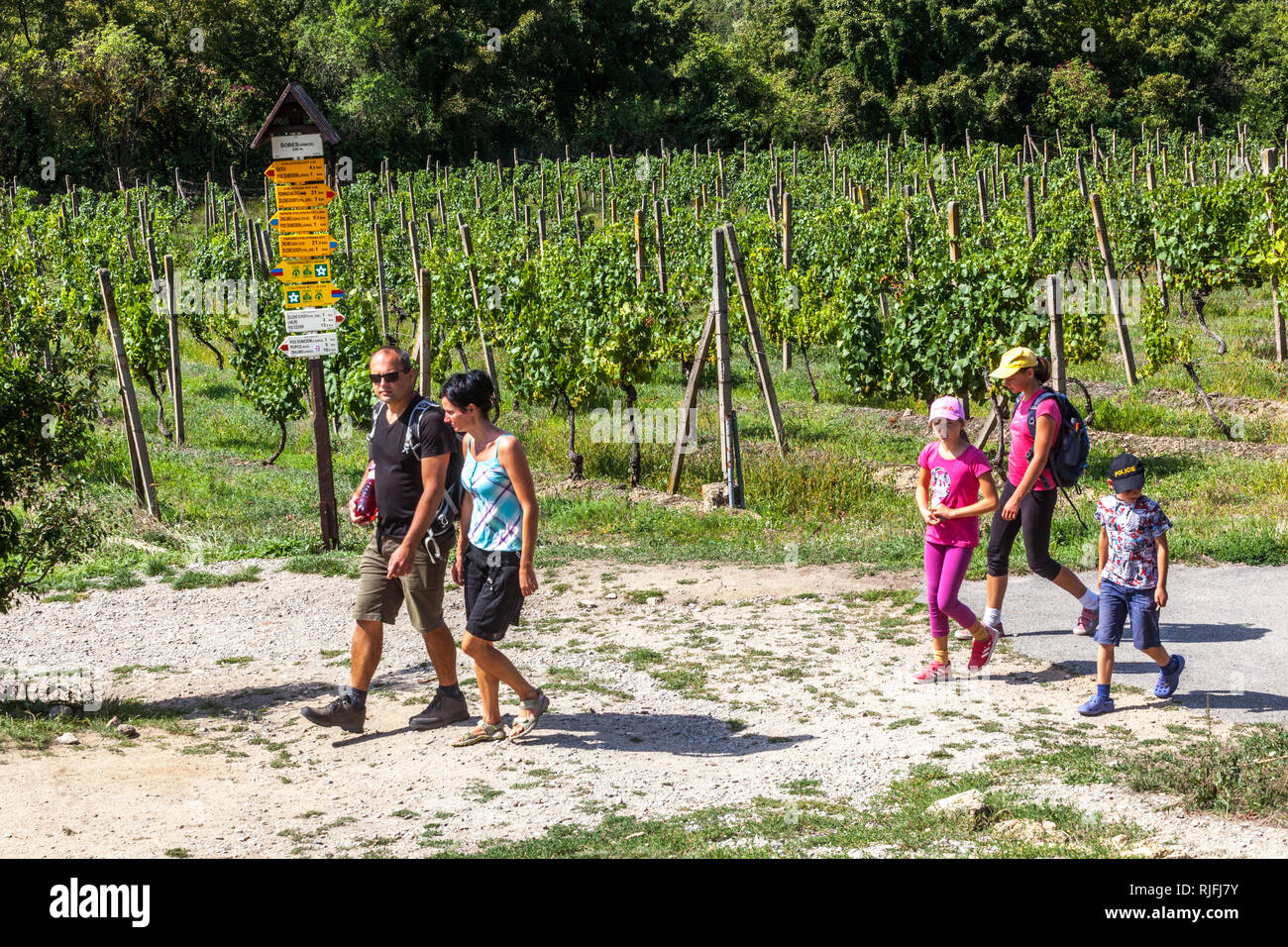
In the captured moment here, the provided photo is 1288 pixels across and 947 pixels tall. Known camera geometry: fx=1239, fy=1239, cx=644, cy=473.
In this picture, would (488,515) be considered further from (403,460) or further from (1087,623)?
(1087,623)

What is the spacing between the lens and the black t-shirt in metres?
5.59

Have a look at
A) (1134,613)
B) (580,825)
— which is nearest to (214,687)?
(580,825)

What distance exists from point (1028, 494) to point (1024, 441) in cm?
30

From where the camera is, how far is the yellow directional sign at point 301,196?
916 centimetres

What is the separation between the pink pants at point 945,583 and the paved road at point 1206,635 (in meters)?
0.71

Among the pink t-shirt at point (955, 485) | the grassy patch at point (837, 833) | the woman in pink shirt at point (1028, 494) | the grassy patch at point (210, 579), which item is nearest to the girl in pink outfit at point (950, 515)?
the pink t-shirt at point (955, 485)

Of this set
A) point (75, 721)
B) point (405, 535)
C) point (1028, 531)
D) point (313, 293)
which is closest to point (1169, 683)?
point (1028, 531)

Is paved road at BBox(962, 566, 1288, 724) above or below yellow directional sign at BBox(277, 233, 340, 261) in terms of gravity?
below

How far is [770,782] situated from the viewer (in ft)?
17.1

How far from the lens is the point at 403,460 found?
5.67 metres

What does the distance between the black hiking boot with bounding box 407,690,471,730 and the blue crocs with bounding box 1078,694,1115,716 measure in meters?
2.97

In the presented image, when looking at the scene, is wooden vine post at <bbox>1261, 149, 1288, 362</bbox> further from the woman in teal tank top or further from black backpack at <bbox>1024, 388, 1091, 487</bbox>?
the woman in teal tank top

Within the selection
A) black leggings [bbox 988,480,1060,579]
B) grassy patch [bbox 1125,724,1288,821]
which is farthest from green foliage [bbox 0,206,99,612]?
grassy patch [bbox 1125,724,1288,821]

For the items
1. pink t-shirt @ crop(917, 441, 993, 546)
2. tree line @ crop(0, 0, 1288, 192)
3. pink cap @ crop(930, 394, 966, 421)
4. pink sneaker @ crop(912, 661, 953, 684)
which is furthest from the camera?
tree line @ crop(0, 0, 1288, 192)
